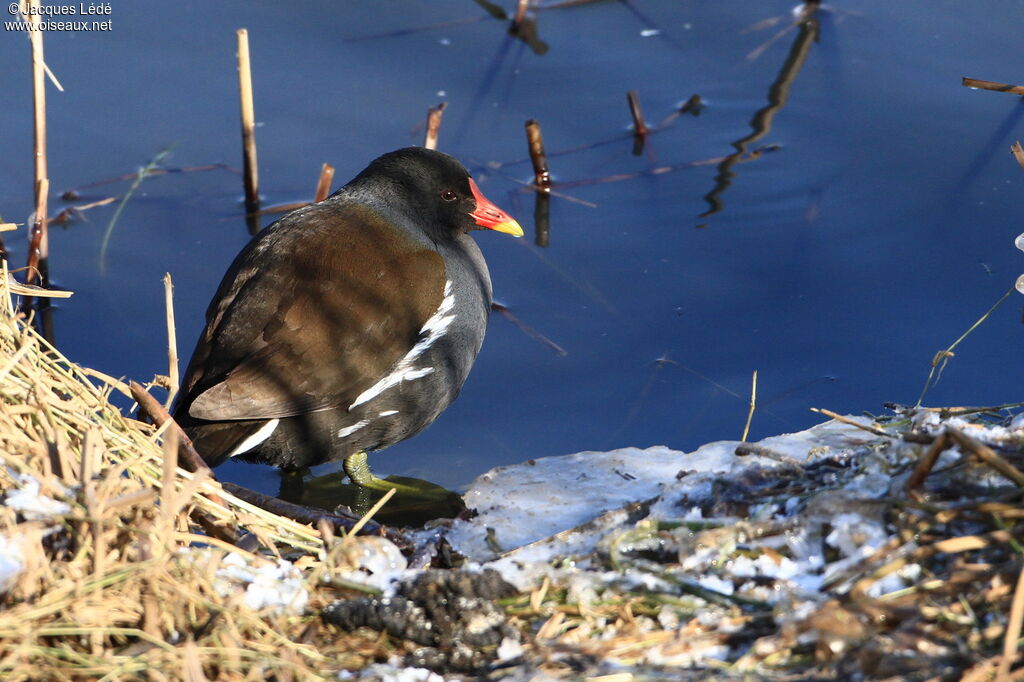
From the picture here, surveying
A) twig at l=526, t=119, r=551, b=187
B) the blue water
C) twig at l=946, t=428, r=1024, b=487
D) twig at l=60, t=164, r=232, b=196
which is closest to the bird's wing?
the blue water

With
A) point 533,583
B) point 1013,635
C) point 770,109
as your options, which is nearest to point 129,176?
point 770,109

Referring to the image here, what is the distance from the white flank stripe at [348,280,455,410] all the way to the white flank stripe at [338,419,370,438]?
3.2 inches

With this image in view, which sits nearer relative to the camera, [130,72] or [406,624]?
[406,624]

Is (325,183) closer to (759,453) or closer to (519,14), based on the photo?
(519,14)

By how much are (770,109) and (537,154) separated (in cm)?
117

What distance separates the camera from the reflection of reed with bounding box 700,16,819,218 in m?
4.95

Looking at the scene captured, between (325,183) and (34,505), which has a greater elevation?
(34,505)

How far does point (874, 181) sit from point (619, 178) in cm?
107

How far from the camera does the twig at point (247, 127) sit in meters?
4.67

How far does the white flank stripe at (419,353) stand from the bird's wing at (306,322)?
35 mm

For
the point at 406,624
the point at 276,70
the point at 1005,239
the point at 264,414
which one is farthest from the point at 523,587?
the point at 276,70

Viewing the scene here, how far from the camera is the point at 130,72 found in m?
5.47

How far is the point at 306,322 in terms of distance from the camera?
340cm

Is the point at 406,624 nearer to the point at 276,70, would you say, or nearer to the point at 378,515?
the point at 378,515
